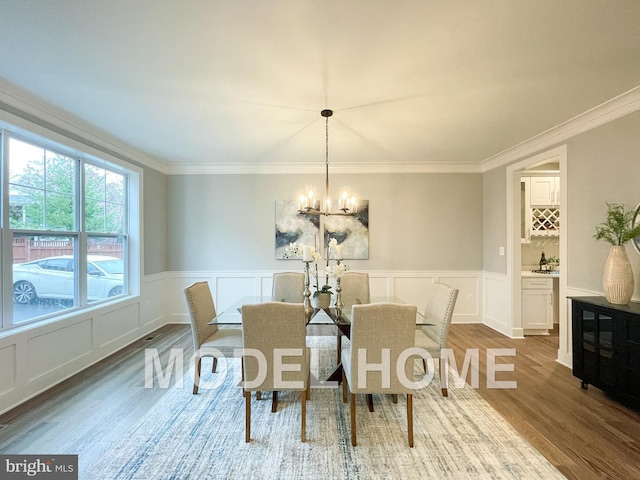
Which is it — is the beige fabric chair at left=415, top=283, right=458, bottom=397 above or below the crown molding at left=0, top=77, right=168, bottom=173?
below

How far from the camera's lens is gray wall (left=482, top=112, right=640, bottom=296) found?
2.53 metres

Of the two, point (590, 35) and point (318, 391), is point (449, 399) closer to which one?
point (318, 391)

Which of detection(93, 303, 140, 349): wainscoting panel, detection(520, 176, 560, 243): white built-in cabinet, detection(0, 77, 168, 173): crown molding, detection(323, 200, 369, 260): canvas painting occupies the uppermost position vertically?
detection(0, 77, 168, 173): crown molding

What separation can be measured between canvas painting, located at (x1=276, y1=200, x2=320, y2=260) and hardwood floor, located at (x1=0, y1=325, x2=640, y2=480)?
2136 mm

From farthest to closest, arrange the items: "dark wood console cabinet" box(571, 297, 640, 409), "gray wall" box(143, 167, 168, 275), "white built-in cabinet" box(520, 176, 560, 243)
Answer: "white built-in cabinet" box(520, 176, 560, 243) < "gray wall" box(143, 167, 168, 275) < "dark wood console cabinet" box(571, 297, 640, 409)

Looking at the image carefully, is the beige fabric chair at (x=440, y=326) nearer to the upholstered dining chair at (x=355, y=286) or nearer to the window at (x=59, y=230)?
the upholstered dining chair at (x=355, y=286)

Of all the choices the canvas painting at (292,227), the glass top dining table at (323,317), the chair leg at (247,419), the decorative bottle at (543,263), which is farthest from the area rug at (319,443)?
the decorative bottle at (543,263)

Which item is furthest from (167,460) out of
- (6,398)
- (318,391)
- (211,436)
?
(6,398)

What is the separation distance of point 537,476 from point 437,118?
9.39 ft

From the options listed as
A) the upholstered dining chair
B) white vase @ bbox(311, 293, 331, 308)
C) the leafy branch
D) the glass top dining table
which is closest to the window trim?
the glass top dining table

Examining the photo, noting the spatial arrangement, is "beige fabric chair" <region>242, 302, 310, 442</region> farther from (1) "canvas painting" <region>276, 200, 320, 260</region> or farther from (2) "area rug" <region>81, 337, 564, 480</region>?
Answer: (1) "canvas painting" <region>276, 200, 320, 260</region>

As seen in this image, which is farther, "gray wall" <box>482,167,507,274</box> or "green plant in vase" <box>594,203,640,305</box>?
"gray wall" <box>482,167,507,274</box>

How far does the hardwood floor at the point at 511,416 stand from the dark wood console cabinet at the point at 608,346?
17 centimetres

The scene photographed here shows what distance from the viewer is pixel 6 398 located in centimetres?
227
